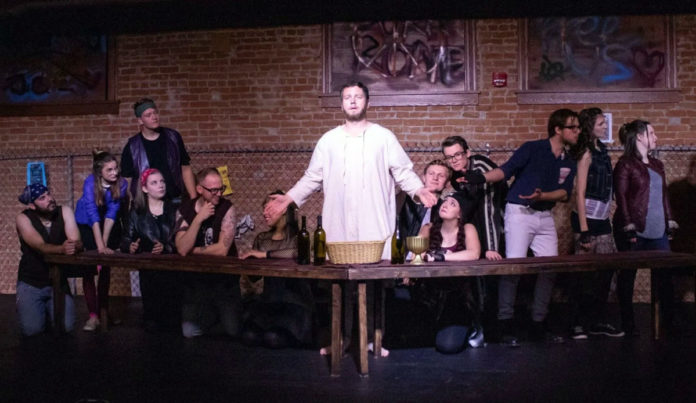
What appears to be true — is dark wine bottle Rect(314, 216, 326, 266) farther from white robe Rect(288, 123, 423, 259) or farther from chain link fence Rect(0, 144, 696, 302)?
chain link fence Rect(0, 144, 696, 302)

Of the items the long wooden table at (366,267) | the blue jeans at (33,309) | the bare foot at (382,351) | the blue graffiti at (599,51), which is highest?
the blue graffiti at (599,51)

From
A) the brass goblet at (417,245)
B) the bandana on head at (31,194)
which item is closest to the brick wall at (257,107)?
the bandana on head at (31,194)

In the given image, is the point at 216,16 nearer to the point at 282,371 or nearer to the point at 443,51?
the point at 443,51

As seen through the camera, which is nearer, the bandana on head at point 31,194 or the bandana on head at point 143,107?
the bandana on head at point 31,194

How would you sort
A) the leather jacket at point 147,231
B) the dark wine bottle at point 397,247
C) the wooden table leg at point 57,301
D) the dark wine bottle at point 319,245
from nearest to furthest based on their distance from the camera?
the dark wine bottle at point 319,245
the dark wine bottle at point 397,247
the wooden table leg at point 57,301
the leather jacket at point 147,231

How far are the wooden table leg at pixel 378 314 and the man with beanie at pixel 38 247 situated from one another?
7.49ft

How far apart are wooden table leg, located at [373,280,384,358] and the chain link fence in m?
2.63

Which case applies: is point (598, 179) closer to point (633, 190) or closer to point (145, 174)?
point (633, 190)

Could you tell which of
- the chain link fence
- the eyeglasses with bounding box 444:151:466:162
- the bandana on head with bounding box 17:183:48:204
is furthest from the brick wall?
the bandana on head with bounding box 17:183:48:204

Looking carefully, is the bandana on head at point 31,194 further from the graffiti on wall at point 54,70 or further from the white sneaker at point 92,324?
the graffiti on wall at point 54,70

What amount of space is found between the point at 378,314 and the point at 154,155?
2342 mm

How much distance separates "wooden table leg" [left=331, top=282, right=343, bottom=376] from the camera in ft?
13.7

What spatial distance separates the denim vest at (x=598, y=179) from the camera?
5340 mm

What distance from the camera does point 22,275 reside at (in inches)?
217
